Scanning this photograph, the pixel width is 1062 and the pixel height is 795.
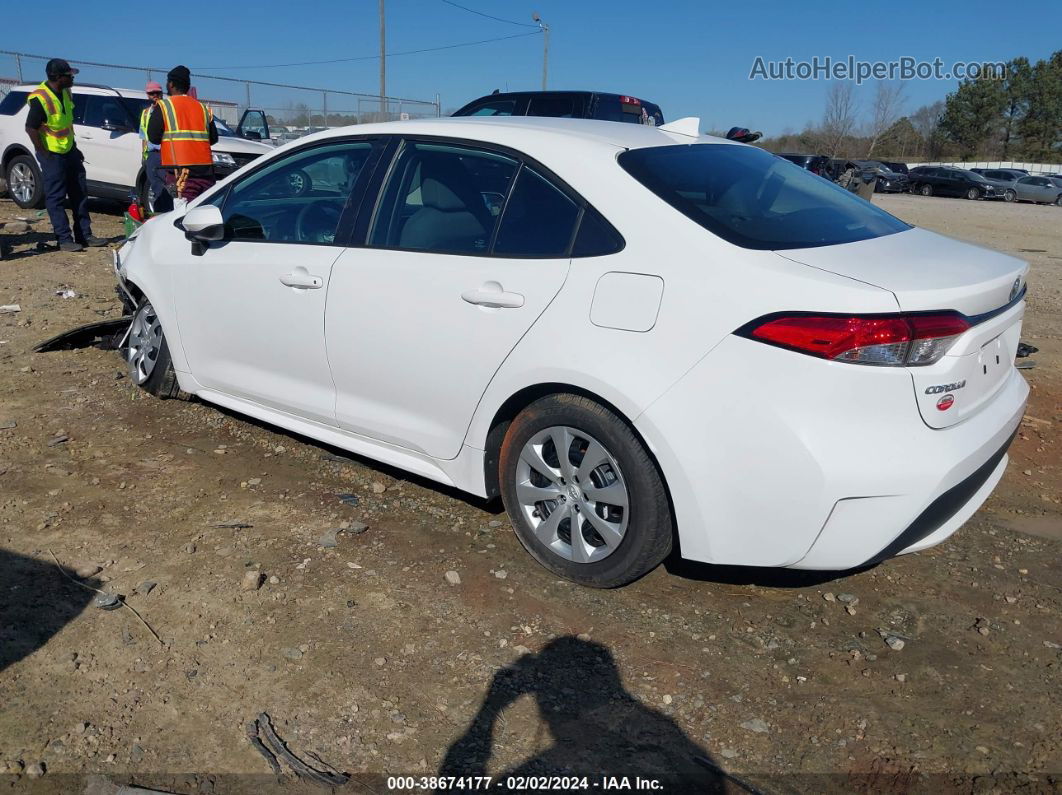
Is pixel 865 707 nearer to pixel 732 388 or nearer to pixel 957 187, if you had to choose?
pixel 732 388

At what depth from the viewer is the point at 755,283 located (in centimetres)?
267

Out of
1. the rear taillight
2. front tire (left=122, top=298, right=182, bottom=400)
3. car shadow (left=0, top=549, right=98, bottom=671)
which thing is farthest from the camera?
front tire (left=122, top=298, right=182, bottom=400)

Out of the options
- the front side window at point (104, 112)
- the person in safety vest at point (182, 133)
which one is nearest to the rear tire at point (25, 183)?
the front side window at point (104, 112)

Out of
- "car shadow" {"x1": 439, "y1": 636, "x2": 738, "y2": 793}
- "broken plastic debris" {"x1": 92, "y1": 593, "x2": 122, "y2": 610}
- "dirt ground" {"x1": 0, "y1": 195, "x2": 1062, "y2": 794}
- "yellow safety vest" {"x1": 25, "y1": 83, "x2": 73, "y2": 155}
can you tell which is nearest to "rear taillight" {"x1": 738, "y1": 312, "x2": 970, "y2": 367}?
"dirt ground" {"x1": 0, "y1": 195, "x2": 1062, "y2": 794}

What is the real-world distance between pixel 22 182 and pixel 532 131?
12069 mm

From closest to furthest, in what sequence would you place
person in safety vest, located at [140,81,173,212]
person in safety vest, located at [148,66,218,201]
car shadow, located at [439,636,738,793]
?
car shadow, located at [439,636,738,793]
person in safety vest, located at [148,66,218,201]
person in safety vest, located at [140,81,173,212]

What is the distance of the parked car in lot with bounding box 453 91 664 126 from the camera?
11.7 metres

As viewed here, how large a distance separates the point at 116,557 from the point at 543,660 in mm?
1799

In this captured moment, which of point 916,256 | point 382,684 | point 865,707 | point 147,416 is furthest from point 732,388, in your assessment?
point 147,416

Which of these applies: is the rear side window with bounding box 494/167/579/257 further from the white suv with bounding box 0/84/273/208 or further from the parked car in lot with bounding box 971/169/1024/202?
the parked car in lot with bounding box 971/169/1024/202

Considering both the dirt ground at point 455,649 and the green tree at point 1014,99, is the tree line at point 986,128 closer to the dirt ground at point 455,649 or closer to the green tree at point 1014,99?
the green tree at point 1014,99

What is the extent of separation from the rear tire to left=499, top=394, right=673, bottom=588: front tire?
1189 centimetres

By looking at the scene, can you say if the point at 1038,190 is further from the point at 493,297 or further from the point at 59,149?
the point at 493,297

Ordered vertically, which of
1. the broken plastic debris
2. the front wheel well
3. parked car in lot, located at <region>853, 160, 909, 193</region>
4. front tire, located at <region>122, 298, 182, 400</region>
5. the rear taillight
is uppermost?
the rear taillight
